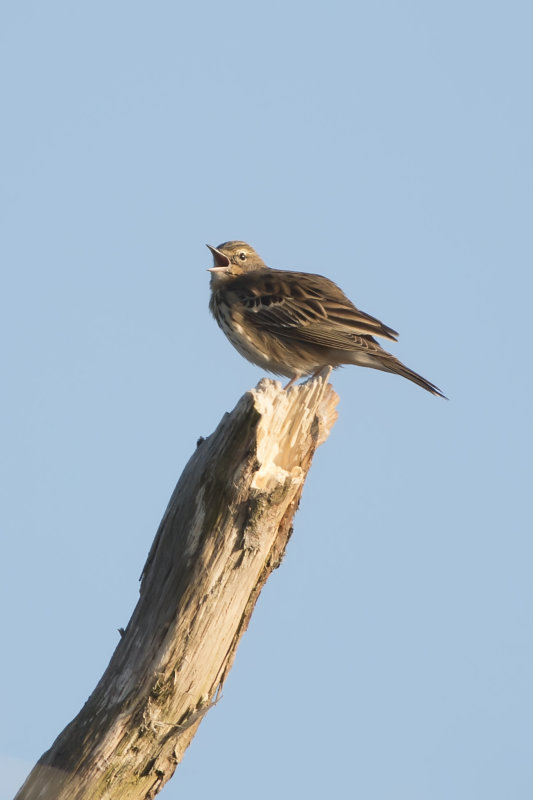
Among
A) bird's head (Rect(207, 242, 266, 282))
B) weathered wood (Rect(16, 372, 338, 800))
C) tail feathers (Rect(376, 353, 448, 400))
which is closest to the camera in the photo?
weathered wood (Rect(16, 372, 338, 800))

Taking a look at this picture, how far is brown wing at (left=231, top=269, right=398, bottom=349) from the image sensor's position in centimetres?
1083

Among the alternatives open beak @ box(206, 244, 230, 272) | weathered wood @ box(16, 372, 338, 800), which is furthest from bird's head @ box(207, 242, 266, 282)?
weathered wood @ box(16, 372, 338, 800)

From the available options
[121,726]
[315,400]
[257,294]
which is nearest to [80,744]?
[121,726]

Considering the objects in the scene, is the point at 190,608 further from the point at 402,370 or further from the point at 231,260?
the point at 231,260

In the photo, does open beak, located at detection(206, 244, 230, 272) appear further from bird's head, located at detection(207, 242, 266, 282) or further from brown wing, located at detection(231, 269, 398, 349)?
brown wing, located at detection(231, 269, 398, 349)

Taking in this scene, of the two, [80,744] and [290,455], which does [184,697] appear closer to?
[80,744]

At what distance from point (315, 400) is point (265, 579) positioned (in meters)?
1.30

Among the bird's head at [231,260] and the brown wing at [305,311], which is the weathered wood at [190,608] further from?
the bird's head at [231,260]

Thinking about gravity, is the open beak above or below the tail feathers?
above

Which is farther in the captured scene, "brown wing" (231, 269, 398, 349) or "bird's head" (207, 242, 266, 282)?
"bird's head" (207, 242, 266, 282)

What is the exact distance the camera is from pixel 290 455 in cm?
676

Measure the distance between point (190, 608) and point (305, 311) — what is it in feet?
17.7

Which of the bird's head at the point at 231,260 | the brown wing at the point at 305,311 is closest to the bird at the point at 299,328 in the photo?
the brown wing at the point at 305,311

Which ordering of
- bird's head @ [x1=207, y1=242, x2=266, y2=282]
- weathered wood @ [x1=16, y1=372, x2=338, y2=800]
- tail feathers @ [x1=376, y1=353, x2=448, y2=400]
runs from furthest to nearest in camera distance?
bird's head @ [x1=207, y1=242, x2=266, y2=282]
tail feathers @ [x1=376, y1=353, x2=448, y2=400]
weathered wood @ [x1=16, y1=372, x2=338, y2=800]
